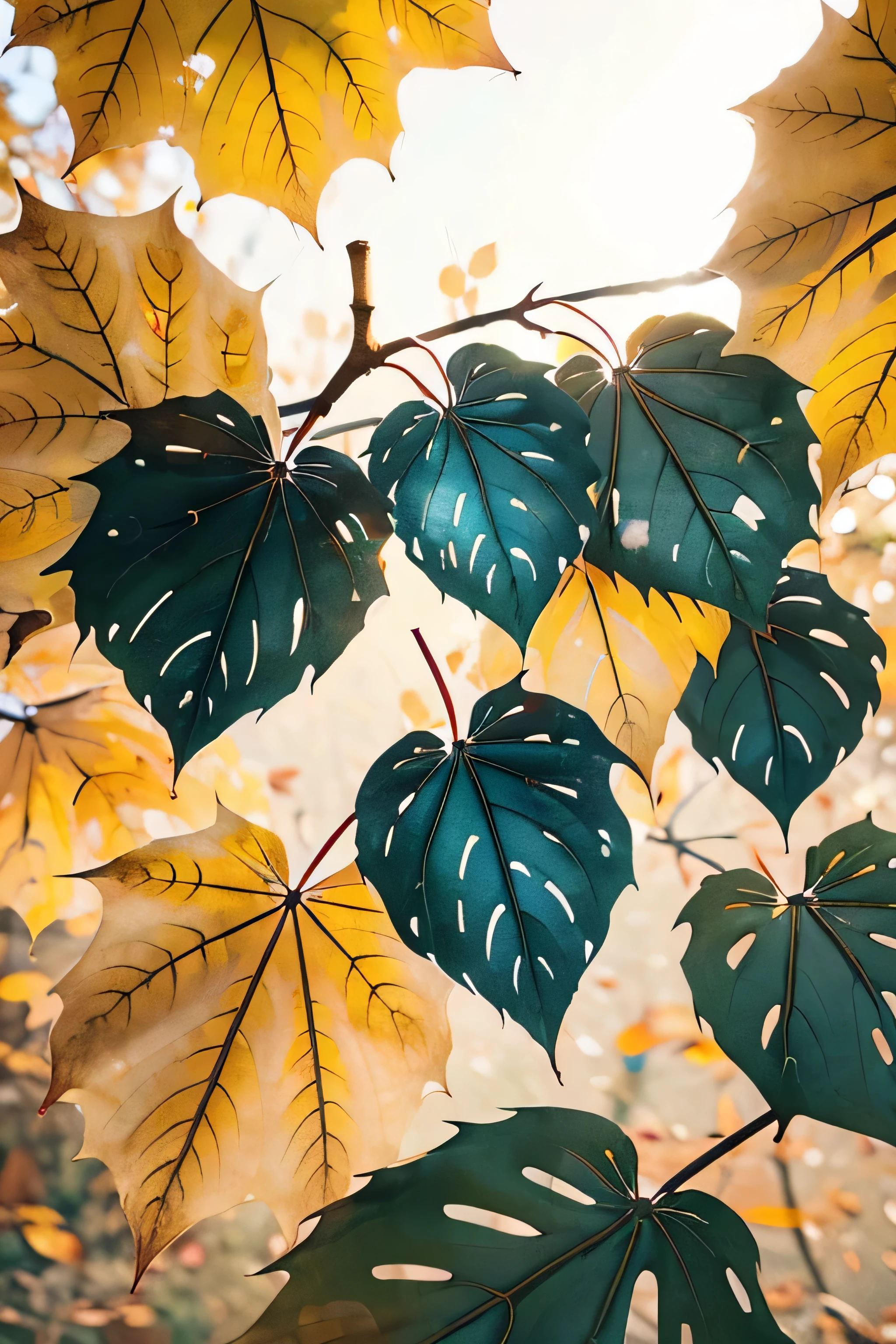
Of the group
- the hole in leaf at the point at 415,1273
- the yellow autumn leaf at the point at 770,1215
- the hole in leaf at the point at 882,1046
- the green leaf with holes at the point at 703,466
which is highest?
the green leaf with holes at the point at 703,466

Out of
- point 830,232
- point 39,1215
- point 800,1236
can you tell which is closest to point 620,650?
point 830,232

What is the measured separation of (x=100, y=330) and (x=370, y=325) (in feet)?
0.60

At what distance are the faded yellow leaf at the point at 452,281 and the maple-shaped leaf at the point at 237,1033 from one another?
0.41 meters

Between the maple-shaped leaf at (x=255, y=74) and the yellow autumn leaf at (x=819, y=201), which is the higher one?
the maple-shaped leaf at (x=255, y=74)

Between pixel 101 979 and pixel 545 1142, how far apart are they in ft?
1.10

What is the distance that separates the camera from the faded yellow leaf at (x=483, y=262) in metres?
0.54

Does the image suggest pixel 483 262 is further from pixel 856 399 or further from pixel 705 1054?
pixel 705 1054

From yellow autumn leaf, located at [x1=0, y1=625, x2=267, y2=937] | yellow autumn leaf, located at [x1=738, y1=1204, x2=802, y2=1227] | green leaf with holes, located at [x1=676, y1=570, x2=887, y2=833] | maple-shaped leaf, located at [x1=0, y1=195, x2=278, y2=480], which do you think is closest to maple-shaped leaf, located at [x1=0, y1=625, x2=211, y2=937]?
yellow autumn leaf, located at [x1=0, y1=625, x2=267, y2=937]

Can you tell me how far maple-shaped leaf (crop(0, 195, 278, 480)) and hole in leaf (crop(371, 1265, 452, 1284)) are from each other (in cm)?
58

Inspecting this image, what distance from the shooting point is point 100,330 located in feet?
1.69

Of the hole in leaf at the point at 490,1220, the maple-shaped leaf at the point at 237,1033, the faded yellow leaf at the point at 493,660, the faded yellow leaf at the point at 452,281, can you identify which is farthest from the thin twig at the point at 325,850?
the faded yellow leaf at the point at 452,281

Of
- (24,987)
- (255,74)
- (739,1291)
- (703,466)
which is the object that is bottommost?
(739,1291)

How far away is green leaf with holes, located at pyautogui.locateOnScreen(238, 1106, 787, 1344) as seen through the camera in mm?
510

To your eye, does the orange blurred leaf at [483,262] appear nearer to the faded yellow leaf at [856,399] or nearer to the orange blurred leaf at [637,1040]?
the faded yellow leaf at [856,399]
